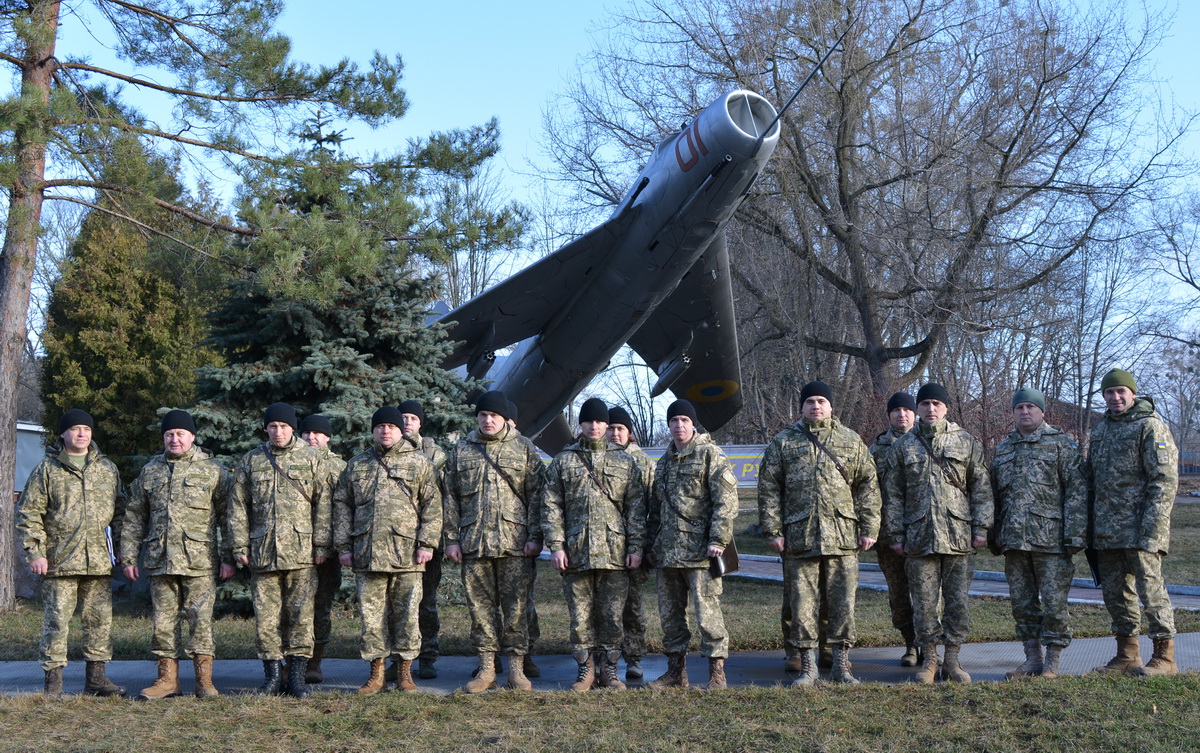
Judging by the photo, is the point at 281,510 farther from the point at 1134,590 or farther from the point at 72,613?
the point at 1134,590

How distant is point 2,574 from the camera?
9.99m

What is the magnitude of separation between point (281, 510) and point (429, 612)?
4.64 ft

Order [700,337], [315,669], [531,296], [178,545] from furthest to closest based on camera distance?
[700,337] < [531,296] < [315,669] < [178,545]

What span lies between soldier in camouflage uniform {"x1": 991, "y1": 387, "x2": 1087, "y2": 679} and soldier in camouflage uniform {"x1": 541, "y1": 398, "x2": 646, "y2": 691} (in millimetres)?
2315

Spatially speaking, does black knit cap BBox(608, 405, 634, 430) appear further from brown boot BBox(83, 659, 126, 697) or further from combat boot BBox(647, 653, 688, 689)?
brown boot BBox(83, 659, 126, 697)

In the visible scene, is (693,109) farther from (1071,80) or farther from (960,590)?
(960,590)

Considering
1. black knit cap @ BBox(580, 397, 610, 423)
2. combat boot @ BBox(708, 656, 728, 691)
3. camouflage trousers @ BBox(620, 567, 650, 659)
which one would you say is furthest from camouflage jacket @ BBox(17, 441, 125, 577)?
combat boot @ BBox(708, 656, 728, 691)

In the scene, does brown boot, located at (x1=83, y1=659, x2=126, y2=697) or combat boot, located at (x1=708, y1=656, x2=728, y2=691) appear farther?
brown boot, located at (x1=83, y1=659, x2=126, y2=697)

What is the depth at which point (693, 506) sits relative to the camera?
580 cm

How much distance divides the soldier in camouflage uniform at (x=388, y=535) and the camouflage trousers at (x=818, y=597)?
2331mm

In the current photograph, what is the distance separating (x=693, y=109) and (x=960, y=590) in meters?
13.6

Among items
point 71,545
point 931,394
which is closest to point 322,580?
point 71,545

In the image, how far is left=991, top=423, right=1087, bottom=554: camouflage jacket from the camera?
564 centimetres

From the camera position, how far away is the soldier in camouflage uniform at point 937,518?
225 inches
